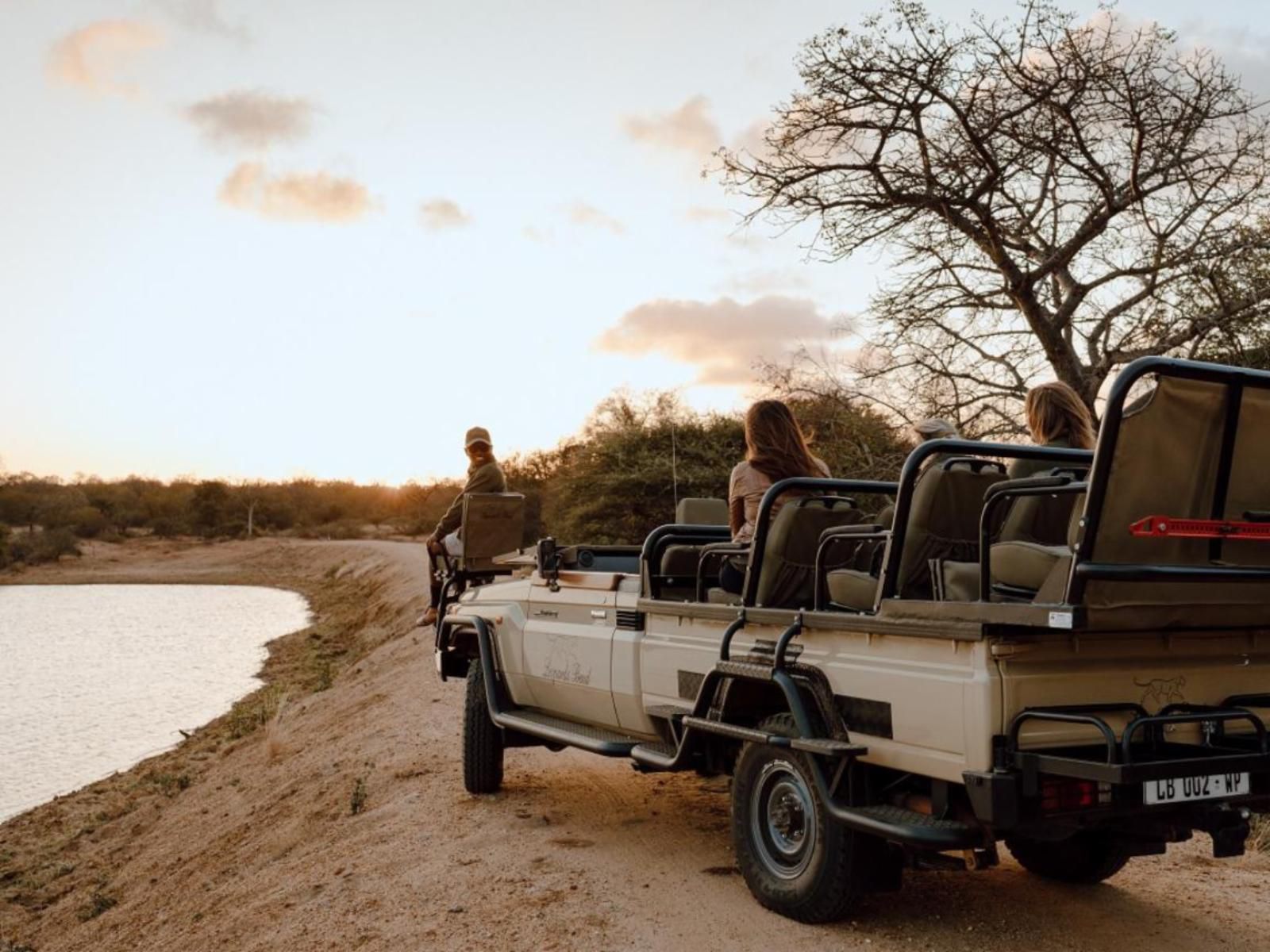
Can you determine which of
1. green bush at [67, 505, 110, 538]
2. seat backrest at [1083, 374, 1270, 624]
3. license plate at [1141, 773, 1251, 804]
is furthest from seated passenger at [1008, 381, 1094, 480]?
green bush at [67, 505, 110, 538]

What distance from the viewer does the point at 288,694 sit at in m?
19.8

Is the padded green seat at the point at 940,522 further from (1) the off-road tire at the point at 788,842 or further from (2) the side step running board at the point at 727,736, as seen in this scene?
(1) the off-road tire at the point at 788,842

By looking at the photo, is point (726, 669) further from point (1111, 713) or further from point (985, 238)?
point (985, 238)

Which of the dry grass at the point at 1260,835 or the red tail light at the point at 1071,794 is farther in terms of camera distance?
the dry grass at the point at 1260,835

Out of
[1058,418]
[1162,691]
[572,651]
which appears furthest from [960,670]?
[572,651]

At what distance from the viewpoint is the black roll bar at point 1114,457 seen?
13.7ft

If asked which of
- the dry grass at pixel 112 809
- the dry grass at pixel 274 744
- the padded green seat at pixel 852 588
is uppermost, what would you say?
the padded green seat at pixel 852 588

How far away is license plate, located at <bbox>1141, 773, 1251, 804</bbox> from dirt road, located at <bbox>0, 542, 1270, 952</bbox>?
921 millimetres

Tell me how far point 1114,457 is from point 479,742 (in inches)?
196

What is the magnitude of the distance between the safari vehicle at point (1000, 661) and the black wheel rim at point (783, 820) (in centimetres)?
1

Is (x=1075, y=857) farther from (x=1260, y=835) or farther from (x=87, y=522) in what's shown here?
(x=87, y=522)

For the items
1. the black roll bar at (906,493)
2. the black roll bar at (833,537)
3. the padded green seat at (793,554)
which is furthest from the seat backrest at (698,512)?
the black roll bar at (906,493)

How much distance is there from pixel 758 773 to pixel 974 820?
1.12m

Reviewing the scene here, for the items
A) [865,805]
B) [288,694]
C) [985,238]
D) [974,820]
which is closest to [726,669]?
[865,805]
